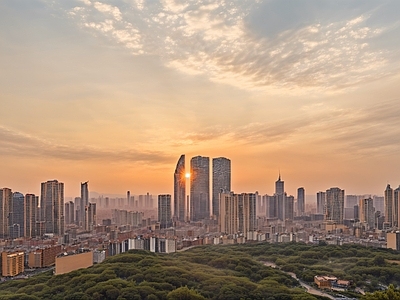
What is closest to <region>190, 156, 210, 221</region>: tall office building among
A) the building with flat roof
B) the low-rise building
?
the building with flat roof

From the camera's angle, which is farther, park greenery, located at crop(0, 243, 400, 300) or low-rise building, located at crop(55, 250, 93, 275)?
low-rise building, located at crop(55, 250, 93, 275)

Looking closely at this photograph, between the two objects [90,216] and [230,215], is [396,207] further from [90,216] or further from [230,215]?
[90,216]

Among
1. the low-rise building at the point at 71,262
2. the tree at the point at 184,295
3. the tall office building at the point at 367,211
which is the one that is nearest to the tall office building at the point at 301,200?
the tall office building at the point at 367,211

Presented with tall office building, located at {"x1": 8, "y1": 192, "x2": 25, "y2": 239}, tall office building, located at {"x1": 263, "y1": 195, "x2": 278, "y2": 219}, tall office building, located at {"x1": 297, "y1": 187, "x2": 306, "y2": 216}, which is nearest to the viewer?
tall office building, located at {"x1": 8, "y1": 192, "x2": 25, "y2": 239}

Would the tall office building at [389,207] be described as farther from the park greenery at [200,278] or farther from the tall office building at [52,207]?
the tall office building at [52,207]

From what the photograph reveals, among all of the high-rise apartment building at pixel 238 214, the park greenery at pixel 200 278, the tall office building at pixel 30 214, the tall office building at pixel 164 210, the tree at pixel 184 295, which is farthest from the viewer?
the tall office building at pixel 164 210

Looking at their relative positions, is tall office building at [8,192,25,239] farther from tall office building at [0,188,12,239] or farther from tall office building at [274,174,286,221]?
tall office building at [274,174,286,221]

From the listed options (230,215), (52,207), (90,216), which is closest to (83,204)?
(90,216)
